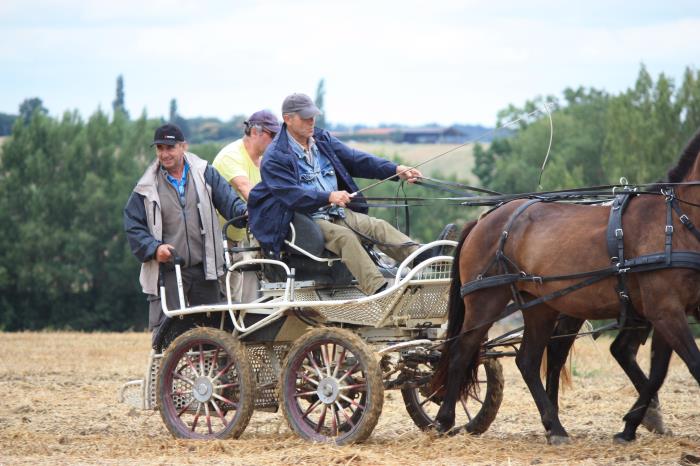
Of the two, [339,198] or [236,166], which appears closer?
[339,198]

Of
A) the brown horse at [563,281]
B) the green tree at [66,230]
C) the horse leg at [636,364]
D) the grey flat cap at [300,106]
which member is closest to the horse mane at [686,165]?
the brown horse at [563,281]

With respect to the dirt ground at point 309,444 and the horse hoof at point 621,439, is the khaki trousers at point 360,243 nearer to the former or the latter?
the dirt ground at point 309,444

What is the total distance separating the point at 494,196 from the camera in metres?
8.14

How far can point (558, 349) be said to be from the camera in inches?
329

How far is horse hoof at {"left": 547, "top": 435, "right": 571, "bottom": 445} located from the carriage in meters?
0.73

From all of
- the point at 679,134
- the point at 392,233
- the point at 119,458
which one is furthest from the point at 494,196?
the point at 679,134

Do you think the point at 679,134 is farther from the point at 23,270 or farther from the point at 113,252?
the point at 23,270

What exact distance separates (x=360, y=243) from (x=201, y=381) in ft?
4.96

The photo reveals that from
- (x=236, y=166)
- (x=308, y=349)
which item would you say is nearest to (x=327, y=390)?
(x=308, y=349)

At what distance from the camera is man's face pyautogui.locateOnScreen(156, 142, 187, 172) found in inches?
333

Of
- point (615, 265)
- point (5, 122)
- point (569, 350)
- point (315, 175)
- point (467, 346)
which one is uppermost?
point (5, 122)

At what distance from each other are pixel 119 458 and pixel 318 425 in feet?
4.46

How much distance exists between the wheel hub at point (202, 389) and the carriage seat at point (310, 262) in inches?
34.9

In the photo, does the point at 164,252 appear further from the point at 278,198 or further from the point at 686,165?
the point at 686,165
